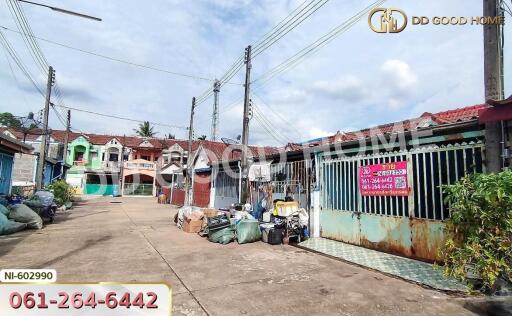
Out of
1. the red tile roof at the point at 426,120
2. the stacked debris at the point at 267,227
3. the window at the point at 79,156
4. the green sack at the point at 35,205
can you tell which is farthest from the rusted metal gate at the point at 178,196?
the window at the point at 79,156

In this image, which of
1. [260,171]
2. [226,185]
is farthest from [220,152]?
[260,171]

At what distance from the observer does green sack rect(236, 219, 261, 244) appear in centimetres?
877

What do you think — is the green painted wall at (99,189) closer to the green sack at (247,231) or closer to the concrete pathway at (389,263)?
the green sack at (247,231)

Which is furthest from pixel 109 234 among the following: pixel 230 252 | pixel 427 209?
pixel 427 209

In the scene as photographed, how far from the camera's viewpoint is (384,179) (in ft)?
24.5

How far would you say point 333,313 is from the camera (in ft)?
13.1

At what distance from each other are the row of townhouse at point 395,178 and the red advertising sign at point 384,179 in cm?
2

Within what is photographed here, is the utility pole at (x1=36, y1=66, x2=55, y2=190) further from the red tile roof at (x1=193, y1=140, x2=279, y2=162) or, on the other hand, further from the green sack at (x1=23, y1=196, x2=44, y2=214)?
the red tile roof at (x1=193, y1=140, x2=279, y2=162)

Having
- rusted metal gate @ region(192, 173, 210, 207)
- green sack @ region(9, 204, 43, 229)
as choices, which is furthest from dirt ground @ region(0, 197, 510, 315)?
rusted metal gate @ region(192, 173, 210, 207)

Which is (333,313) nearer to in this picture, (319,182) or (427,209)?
(427,209)

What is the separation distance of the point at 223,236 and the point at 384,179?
15.4 ft

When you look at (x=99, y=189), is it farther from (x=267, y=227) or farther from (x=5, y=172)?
(x=267, y=227)

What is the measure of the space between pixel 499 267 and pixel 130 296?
174 inches

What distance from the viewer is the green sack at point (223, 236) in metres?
8.73
